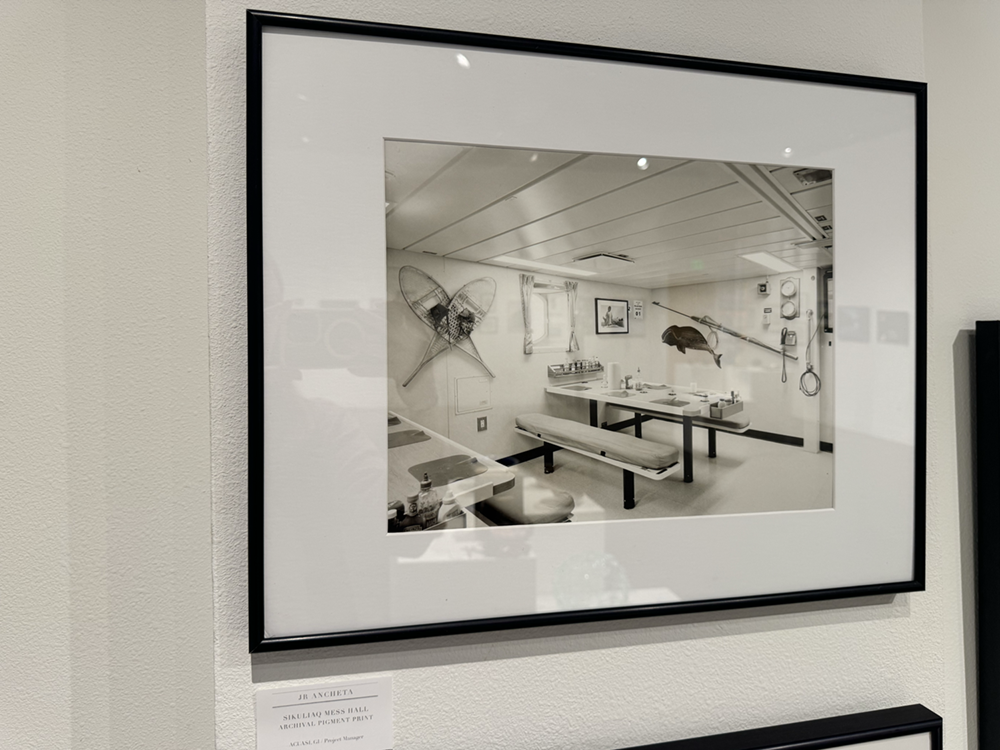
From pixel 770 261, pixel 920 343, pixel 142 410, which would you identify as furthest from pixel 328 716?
pixel 920 343

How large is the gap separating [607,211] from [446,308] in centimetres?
22

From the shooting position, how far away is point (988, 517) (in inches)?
26.7

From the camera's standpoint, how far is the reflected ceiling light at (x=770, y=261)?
Answer: 605 millimetres

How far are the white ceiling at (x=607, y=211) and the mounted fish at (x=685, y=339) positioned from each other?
0.18 ft

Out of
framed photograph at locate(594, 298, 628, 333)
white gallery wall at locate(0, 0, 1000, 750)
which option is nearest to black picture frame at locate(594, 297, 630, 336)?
framed photograph at locate(594, 298, 628, 333)

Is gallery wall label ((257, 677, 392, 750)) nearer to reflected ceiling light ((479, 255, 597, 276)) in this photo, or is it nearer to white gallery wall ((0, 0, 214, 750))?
white gallery wall ((0, 0, 214, 750))


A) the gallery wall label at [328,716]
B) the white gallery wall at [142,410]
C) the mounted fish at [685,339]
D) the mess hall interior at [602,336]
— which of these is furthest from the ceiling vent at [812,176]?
the gallery wall label at [328,716]

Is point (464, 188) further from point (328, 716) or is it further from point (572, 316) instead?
point (328, 716)

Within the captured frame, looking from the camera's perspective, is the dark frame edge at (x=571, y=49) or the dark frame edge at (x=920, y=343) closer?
the dark frame edge at (x=571, y=49)

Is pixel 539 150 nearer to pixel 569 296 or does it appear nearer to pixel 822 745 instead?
pixel 569 296

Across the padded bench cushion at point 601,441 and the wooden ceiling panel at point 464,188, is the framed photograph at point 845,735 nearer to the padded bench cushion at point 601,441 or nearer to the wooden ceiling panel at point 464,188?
the padded bench cushion at point 601,441

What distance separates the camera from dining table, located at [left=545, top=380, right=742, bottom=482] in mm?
577

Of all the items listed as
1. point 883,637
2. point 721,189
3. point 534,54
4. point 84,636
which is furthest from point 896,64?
point 84,636

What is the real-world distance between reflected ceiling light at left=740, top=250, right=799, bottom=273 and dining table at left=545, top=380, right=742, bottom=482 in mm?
163
